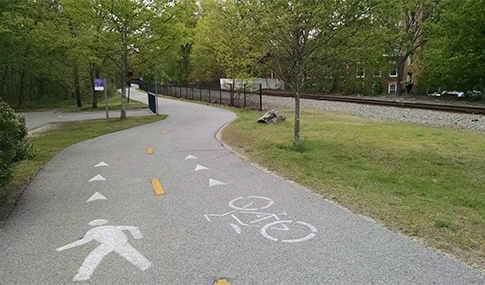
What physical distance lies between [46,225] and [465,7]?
27.0m

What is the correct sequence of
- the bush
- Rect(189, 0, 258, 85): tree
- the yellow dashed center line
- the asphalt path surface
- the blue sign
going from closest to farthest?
the asphalt path surface → the bush → the yellow dashed center line → Rect(189, 0, 258, 85): tree → the blue sign

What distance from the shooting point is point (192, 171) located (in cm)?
807

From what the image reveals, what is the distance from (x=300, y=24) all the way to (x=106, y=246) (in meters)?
7.24

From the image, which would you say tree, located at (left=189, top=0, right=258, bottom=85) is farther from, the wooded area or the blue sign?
the blue sign

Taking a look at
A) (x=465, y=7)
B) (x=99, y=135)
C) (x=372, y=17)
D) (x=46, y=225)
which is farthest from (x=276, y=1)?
(x=465, y=7)

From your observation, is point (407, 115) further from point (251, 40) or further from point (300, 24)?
point (300, 24)

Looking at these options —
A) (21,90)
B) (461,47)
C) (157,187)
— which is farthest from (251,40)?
(21,90)

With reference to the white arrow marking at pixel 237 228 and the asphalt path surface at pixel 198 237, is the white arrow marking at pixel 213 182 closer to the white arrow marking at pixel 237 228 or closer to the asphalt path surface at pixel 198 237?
the asphalt path surface at pixel 198 237

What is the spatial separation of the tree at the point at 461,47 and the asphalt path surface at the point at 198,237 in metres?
22.4

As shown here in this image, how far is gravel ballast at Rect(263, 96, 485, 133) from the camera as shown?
50.4ft

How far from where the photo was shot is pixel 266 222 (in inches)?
198

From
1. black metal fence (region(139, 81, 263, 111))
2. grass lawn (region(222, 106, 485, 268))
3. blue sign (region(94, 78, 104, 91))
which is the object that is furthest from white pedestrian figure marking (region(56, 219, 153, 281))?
black metal fence (region(139, 81, 263, 111))

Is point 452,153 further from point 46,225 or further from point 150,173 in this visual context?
point 46,225

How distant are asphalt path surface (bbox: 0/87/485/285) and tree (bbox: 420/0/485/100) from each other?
22386 millimetres
